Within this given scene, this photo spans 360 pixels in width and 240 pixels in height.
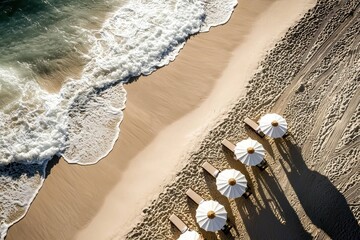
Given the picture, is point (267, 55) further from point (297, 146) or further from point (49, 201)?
point (49, 201)

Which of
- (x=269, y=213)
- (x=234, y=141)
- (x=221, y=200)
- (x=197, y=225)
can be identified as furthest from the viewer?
(x=234, y=141)

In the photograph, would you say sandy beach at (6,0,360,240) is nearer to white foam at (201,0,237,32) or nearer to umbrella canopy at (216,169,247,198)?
white foam at (201,0,237,32)

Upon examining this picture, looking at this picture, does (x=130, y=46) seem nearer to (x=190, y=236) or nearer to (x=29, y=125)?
(x=29, y=125)

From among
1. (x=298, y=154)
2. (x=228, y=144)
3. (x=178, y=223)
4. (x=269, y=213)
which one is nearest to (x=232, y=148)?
(x=228, y=144)

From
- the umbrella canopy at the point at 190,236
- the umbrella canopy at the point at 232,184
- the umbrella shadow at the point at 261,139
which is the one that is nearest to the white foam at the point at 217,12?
the umbrella shadow at the point at 261,139

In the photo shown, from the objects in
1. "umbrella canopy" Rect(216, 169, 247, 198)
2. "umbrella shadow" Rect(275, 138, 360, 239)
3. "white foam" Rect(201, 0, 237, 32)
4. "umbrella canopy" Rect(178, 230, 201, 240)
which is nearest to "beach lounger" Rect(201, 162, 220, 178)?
"umbrella canopy" Rect(216, 169, 247, 198)

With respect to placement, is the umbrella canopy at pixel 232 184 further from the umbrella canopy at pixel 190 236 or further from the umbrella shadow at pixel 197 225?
the umbrella canopy at pixel 190 236

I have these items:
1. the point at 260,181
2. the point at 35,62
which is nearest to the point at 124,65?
the point at 35,62
